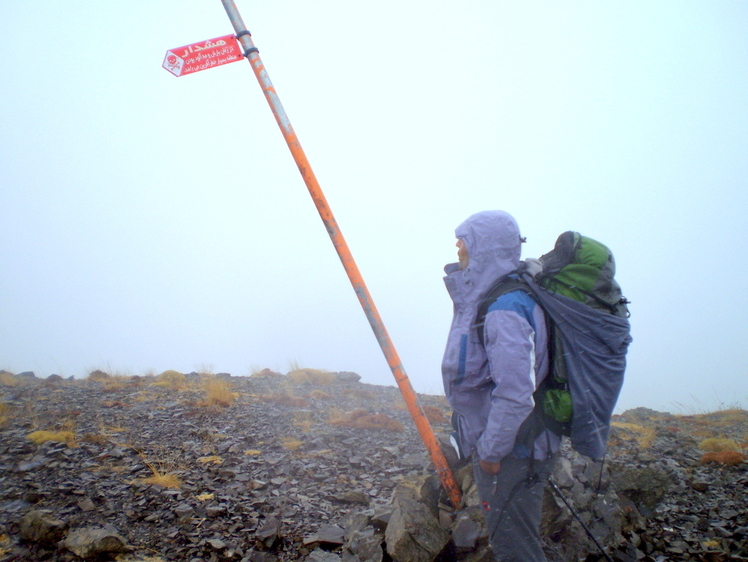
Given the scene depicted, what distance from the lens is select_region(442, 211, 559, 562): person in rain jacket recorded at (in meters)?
2.77

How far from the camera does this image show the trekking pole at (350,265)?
437 cm

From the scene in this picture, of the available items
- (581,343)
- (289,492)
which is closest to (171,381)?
(289,492)

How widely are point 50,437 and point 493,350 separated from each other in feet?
22.3

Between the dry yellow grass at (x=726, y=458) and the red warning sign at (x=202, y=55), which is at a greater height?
the red warning sign at (x=202, y=55)

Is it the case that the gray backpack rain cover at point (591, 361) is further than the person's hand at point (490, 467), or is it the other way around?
the person's hand at point (490, 467)

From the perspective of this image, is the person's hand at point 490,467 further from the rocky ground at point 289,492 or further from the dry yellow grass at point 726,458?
the dry yellow grass at point 726,458

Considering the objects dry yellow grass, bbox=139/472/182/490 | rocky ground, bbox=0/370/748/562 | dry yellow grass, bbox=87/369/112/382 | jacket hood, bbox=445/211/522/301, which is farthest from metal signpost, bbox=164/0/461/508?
dry yellow grass, bbox=87/369/112/382

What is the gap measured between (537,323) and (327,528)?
3.29 meters

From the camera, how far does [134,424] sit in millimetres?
7488

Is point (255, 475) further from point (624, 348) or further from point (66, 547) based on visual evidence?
point (624, 348)

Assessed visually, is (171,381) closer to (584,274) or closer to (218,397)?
(218,397)

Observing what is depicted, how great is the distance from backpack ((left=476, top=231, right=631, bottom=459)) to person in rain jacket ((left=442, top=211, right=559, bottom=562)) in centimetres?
9

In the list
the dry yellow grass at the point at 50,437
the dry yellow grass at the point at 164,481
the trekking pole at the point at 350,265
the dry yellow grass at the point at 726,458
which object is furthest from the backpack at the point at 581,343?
the dry yellow grass at the point at 50,437

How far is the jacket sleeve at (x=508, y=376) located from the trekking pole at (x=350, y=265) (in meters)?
1.59
